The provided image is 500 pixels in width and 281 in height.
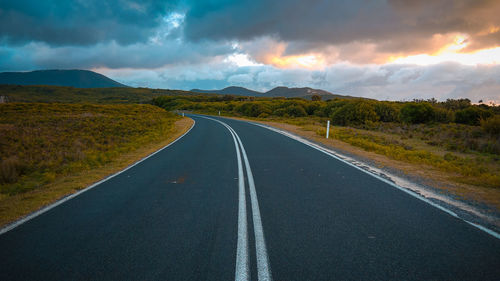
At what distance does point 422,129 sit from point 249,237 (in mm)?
30030

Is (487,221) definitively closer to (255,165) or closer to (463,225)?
(463,225)

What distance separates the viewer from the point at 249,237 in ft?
12.3

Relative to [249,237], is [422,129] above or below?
above

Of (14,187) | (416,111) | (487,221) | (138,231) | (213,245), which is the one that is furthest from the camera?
(416,111)

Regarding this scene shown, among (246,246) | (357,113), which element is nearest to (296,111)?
(357,113)

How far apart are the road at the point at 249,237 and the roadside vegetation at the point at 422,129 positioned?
4.13 metres

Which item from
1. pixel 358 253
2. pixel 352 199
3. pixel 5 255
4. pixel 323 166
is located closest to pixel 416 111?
pixel 323 166

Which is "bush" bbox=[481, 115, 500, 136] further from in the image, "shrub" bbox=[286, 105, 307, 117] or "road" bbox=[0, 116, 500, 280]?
"shrub" bbox=[286, 105, 307, 117]

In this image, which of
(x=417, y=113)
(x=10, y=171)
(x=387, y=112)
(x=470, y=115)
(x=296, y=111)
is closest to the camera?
(x=10, y=171)

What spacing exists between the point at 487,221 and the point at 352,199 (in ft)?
6.67

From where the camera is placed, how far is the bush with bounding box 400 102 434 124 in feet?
108

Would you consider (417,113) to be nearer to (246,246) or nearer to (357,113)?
(357,113)

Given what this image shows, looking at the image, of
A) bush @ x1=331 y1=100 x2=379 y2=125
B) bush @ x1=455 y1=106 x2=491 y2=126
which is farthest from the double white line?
bush @ x1=455 y1=106 x2=491 y2=126

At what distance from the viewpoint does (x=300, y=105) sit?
181ft
